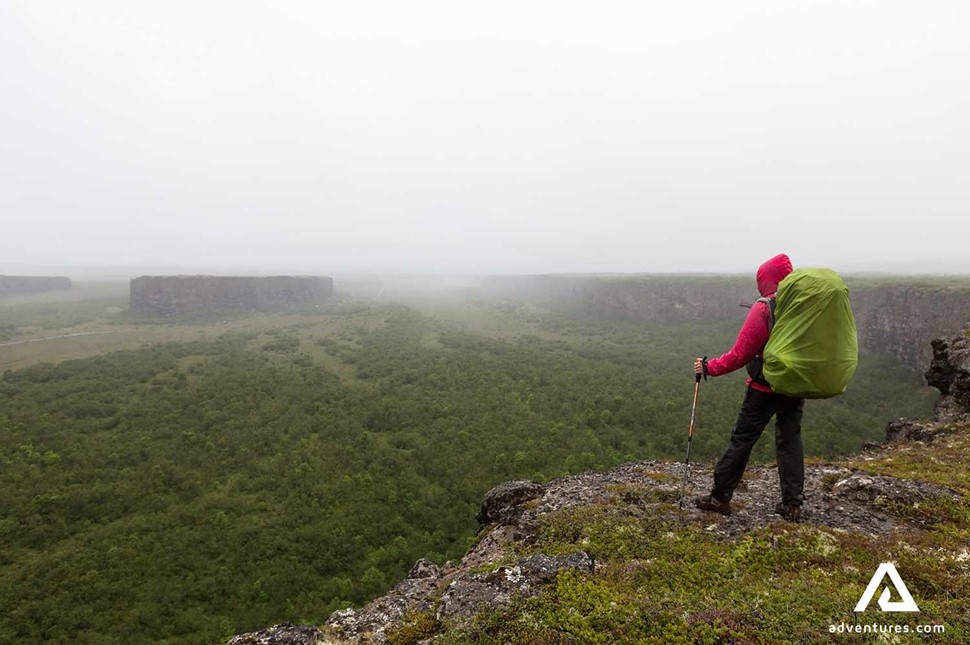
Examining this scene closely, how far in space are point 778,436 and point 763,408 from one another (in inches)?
26.0

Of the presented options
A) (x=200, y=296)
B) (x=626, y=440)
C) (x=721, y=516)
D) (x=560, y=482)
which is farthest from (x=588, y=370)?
(x=200, y=296)

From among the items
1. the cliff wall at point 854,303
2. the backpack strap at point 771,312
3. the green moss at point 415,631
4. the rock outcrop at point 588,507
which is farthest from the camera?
the cliff wall at point 854,303

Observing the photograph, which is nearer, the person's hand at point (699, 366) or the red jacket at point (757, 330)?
the red jacket at point (757, 330)

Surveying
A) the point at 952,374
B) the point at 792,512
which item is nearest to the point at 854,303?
the point at 952,374

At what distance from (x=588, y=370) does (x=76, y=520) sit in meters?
32.7

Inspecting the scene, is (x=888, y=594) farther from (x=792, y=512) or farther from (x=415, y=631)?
(x=415, y=631)

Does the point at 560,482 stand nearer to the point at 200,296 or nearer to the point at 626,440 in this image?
the point at 626,440

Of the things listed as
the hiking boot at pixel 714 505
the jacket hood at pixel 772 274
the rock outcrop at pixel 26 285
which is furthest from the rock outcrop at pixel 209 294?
the jacket hood at pixel 772 274

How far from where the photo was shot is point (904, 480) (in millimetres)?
7066

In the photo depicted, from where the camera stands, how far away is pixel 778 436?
5977 mm

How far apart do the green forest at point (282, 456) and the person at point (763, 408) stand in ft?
33.8

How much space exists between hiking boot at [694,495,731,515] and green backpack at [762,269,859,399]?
7.76 feet

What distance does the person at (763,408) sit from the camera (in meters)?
5.65

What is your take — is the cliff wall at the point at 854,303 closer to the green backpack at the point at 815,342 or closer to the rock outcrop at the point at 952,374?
the rock outcrop at the point at 952,374
